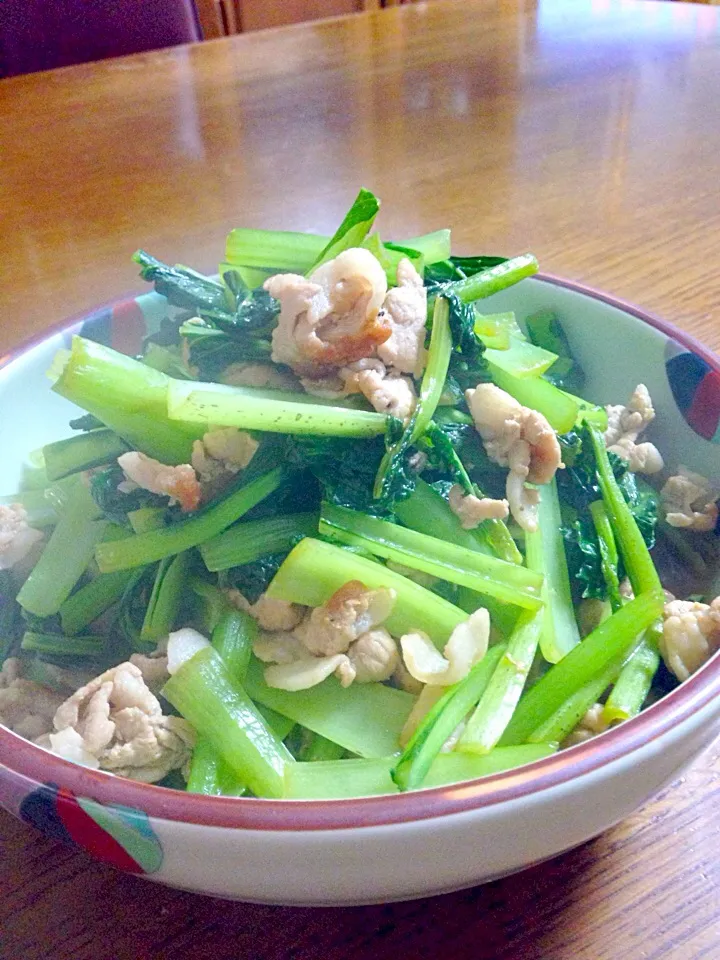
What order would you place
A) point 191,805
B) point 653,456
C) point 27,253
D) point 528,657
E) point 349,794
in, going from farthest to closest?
1. point 27,253
2. point 653,456
3. point 528,657
4. point 349,794
5. point 191,805

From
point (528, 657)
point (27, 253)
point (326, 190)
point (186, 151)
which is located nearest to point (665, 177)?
point (326, 190)

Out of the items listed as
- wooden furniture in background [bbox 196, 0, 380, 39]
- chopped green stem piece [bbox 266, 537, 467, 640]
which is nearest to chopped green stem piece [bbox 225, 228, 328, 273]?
chopped green stem piece [bbox 266, 537, 467, 640]

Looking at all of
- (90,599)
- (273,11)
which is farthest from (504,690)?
(273,11)

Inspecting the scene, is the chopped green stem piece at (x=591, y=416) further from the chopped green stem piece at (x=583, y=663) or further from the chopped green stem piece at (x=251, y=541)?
the chopped green stem piece at (x=251, y=541)

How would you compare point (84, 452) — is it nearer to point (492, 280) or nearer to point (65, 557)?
point (65, 557)

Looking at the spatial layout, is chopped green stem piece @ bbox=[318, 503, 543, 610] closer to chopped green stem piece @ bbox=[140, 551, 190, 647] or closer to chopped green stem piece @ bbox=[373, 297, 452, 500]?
chopped green stem piece @ bbox=[373, 297, 452, 500]

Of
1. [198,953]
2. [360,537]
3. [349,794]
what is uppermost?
[360,537]

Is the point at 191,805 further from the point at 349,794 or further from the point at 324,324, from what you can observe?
the point at 324,324
